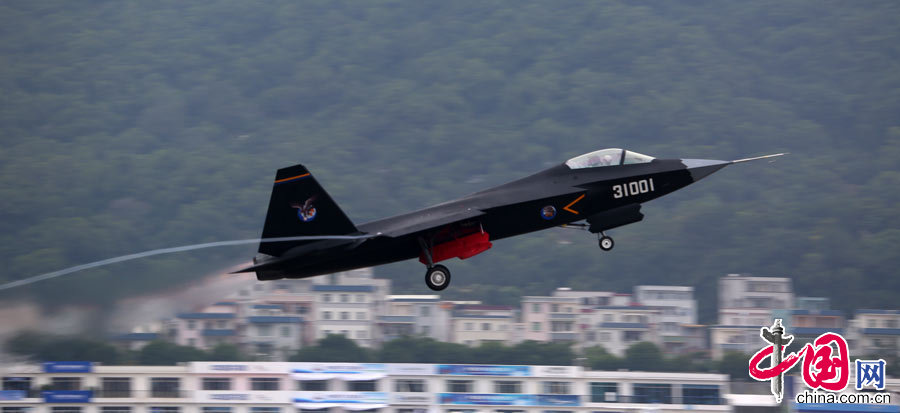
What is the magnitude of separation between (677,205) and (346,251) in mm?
138896

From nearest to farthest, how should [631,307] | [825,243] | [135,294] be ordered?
1. [135,294]
2. [631,307]
3. [825,243]

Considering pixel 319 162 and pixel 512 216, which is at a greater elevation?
pixel 319 162

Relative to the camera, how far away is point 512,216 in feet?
93.7

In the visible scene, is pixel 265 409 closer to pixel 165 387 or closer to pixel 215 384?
pixel 215 384

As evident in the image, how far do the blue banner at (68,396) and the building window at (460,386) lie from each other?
23800mm

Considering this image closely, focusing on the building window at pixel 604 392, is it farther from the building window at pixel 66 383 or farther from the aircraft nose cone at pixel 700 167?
the aircraft nose cone at pixel 700 167

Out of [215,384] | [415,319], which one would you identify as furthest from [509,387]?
[415,319]

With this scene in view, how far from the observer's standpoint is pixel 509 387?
65875 millimetres

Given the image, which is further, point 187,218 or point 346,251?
point 187,218

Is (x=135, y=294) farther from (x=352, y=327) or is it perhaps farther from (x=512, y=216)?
(x=352, y=327)

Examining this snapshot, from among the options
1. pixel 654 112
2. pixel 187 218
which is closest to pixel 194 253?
pixel 187 218

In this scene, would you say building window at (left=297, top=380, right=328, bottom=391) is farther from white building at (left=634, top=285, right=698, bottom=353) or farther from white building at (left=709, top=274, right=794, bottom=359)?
white building at (left=634, top=285, right=698, bottom=353)

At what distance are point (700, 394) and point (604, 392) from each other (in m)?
6.53

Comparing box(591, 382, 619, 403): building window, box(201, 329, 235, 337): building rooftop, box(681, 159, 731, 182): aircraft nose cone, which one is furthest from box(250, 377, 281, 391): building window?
box(681, 159, 731, 182): aircraft nose cone
